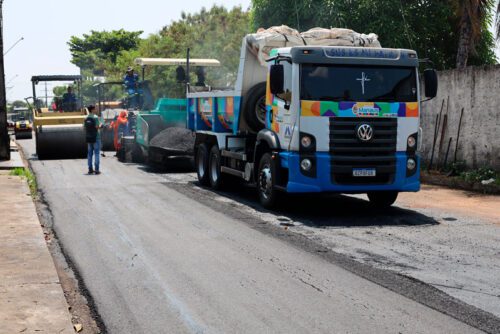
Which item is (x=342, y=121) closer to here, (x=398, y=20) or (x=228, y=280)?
(x=228, y=280)

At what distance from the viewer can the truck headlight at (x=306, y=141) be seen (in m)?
11.1

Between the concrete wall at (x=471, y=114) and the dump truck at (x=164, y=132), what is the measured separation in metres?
6.30

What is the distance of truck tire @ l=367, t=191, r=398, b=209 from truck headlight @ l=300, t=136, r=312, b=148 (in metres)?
1.83

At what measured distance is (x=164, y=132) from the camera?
19203mm

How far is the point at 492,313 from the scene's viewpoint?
5.95 metres

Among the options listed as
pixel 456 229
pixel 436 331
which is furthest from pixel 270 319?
pixel 456 229

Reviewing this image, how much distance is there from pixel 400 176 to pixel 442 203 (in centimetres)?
202

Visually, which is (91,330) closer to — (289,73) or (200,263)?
(200,263)

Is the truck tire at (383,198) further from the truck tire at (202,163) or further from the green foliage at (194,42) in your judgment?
the green foliage at (194,42)

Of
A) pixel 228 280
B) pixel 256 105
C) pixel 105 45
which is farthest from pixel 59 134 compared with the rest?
pixel 105 45

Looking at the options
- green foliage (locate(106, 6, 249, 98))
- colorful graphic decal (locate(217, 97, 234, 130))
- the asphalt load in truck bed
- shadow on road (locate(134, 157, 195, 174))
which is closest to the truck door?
colorful graphic decal (locate(217, 97, 234, 130))

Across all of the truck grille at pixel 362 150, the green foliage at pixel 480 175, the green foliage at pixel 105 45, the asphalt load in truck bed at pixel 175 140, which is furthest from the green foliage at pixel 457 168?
the green foliage at pixel 105 45

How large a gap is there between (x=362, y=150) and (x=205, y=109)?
5.28 metres

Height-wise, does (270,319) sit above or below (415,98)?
below
